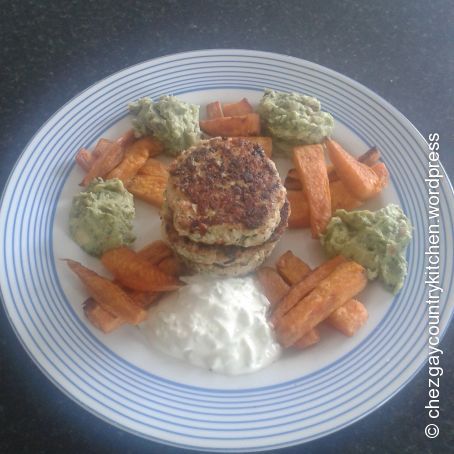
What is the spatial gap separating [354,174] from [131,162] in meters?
1.05

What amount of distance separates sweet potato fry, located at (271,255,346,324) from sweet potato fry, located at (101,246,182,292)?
43 cm

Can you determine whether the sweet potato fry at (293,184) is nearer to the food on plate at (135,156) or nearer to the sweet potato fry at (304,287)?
the sweet potato fry at (304,287)

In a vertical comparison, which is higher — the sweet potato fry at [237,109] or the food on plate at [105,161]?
the sweet potato fry at [237,109]

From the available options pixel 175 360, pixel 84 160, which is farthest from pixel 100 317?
pixel 84 160

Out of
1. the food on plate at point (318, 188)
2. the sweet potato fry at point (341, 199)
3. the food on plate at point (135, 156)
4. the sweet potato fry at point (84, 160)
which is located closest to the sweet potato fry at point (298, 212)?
the food on plate at point (318, 188)

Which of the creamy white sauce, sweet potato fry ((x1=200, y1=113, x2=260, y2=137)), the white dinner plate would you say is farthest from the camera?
sweet potato fry ((x1=200, y1=113, x2=260, y2=137))

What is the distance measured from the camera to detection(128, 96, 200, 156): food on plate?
2660mm

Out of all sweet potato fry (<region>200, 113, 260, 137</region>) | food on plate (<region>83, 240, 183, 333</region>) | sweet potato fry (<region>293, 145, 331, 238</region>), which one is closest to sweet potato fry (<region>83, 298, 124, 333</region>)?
food on plate (<region>83, 240, 183, 333</region>)

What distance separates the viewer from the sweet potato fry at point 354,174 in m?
2.60

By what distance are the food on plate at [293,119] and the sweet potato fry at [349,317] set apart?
2.79 feet

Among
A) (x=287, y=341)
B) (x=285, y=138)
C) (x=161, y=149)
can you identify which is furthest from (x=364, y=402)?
(x=161, y=149)

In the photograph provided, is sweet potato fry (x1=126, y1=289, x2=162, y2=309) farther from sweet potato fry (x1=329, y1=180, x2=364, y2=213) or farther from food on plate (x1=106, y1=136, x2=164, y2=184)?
sweet potato fry (x1=329, y1=180, x2=364, y2=213)

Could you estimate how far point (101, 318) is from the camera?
7.18 ft

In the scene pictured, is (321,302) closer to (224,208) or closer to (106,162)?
(224,208)
